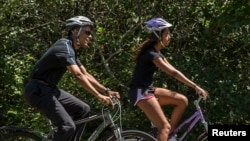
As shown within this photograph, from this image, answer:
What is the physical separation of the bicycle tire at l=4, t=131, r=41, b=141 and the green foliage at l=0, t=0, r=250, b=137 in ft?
8.78

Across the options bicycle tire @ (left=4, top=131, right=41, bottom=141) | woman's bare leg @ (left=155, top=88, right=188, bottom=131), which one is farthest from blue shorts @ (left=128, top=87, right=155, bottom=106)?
bicycle tire @ (left=4, top=131, right=41, bottom=141)

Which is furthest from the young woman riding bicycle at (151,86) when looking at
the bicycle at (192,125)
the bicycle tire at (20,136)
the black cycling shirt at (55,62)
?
the bicycle tire at (20,136)

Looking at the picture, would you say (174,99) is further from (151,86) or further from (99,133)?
(99,133)

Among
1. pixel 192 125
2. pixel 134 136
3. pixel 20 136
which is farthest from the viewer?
pixel 192 125

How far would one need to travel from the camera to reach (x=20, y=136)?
20.8 ft

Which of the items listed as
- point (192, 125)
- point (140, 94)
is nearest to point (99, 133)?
point (140, 94)

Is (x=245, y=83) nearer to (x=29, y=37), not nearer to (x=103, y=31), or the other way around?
(x=103, y=31)

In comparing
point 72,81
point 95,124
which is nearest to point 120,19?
point 72,81

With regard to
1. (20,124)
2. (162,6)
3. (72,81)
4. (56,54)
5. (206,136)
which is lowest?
(20,124)

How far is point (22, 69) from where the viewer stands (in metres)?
9.50

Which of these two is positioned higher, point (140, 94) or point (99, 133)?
point (140, 94)

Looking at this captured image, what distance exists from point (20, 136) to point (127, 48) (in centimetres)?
349

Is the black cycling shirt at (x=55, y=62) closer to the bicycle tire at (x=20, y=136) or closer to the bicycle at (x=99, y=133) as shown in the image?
the bicycle at (x=99, y=133)

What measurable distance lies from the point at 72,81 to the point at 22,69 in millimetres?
879
